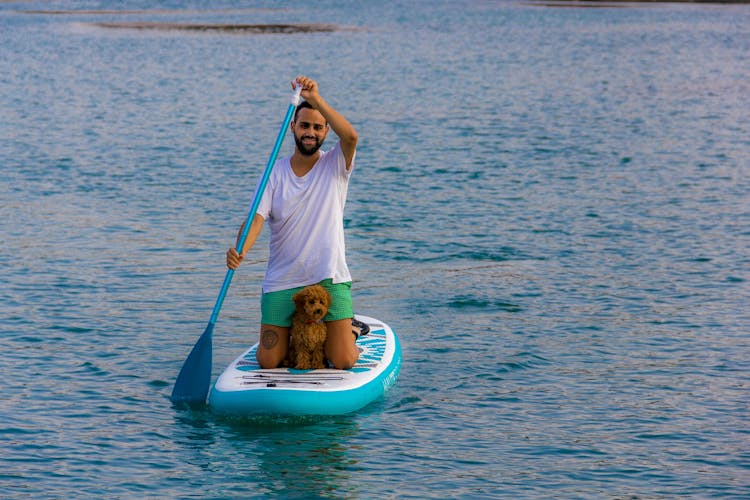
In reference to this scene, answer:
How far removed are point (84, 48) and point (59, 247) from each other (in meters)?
29.4

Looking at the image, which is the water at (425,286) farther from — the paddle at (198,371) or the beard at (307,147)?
the beard at (307,147)

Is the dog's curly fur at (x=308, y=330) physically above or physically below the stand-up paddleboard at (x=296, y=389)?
above

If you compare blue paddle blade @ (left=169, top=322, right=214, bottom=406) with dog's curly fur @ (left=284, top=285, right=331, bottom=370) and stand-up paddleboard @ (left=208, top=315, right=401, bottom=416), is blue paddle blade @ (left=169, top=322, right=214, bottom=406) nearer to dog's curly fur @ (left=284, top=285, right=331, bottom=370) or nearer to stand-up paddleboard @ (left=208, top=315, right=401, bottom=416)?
stand-up paddleboard @ (left=208, top=315, right=401, bottom=416)

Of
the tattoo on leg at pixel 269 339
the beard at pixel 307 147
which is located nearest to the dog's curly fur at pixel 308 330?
the tattoo on leg at pixel 269 339

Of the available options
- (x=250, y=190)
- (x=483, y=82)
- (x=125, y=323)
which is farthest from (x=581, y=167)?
(x=483, y=82)

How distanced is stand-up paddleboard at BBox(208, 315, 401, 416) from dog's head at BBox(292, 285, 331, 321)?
1.54 feet

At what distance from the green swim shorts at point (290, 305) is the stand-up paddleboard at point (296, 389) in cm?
39

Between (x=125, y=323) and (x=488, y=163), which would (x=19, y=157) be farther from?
(x=125, y=323)

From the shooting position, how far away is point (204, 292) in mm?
12000

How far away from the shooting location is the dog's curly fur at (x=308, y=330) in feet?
26.5

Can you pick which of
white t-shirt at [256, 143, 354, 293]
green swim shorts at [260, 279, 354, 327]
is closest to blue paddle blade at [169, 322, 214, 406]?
green swim shorts at [260, 279, 354, 327]

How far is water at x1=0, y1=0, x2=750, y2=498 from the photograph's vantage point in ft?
25.2

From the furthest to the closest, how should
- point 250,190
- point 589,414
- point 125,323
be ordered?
point 250,190 → point 125,323 → point 589,414

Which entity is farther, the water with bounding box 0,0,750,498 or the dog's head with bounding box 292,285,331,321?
the dog's head with bounding box 292,285,331,321
